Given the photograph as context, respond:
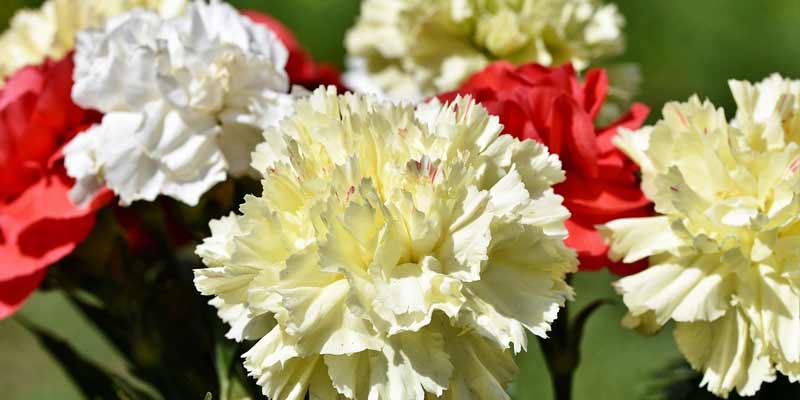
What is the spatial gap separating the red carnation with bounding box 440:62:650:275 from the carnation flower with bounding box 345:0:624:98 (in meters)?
0.13

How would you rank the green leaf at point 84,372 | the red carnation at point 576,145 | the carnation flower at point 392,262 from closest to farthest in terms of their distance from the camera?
the carnation flower at point 392,262 < the red carnation at point 576,145 < the green leaf at point 84,372

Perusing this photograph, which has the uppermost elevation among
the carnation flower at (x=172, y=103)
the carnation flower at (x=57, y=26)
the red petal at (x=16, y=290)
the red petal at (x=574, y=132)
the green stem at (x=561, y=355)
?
the red petal at (x=574, y=132)

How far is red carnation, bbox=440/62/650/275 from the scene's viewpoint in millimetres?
553

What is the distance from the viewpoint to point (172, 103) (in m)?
0.59

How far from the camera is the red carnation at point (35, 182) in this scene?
0.61 m

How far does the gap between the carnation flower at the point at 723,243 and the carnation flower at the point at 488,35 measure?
20cm

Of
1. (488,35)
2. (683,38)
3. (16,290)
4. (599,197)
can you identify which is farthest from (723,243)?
(683,38)

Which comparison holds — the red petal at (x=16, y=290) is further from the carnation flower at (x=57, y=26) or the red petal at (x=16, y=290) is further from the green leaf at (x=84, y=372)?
the carnation flower at (x=57, y=26)

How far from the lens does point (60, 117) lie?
25.1 inches

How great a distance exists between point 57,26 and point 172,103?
0.67ft

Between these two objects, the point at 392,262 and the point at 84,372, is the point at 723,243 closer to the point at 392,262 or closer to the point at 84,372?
the point at 392,262

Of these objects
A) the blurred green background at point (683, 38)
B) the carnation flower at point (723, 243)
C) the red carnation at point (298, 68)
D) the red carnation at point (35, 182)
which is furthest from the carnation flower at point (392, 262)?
Answer: the blurred green background at point (683, 38)

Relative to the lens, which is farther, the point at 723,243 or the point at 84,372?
the point at 84,372

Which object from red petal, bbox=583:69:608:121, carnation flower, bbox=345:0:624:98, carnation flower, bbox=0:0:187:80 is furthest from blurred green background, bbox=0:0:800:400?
red petal, bbox=583:69:608:121
